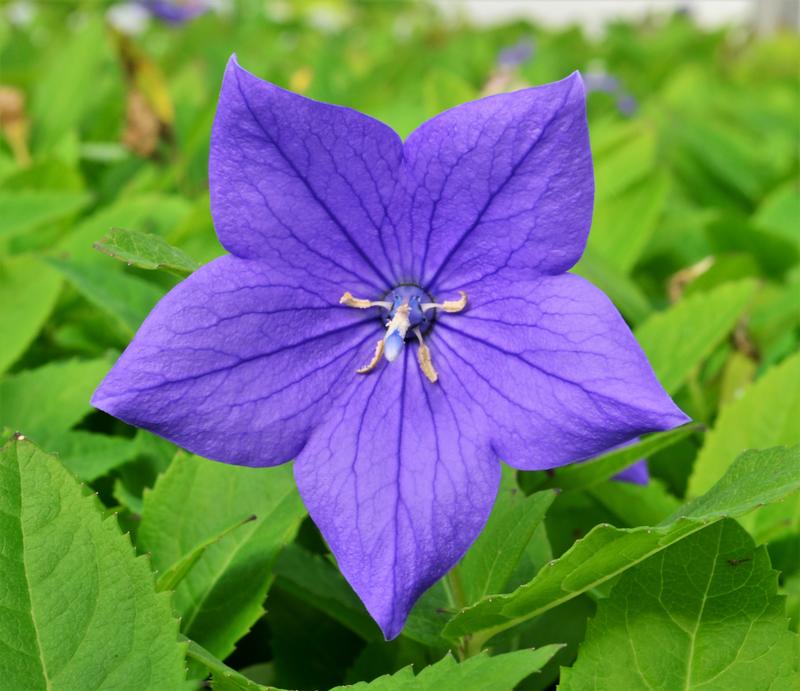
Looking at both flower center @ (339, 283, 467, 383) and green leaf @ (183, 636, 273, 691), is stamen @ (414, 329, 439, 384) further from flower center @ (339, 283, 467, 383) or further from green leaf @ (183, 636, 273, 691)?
green leaf @ (183, 636, 273, 691)

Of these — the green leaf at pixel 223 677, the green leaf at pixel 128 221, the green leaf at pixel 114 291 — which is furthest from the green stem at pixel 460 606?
the green leaf at pixel 128 221

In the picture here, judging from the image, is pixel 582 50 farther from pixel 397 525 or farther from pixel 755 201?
pixel 397 525

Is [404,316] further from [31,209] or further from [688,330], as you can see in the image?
[31,209]

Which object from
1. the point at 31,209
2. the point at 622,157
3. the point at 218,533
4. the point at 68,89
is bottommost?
the point at 218,533

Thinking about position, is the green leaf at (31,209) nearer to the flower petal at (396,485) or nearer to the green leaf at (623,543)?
the flower petal at (396,485)

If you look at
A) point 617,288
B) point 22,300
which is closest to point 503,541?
point 617,288

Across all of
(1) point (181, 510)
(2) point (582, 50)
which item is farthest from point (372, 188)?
(2) point (582, 50)

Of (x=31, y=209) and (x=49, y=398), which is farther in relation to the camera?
(x=31, y=209)
